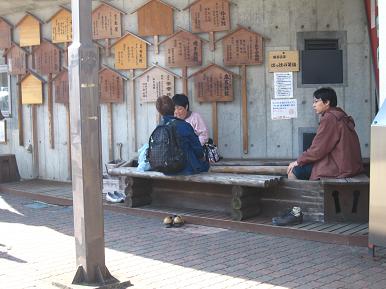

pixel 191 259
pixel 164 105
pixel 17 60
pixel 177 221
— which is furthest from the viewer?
pixel 17 60

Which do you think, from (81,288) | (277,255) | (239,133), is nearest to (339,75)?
(239,133)

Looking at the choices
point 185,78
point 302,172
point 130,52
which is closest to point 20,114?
point 130,52

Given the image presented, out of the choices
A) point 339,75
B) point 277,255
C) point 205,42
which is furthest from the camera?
point 205,42

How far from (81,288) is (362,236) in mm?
3046

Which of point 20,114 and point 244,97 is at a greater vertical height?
point 244,97

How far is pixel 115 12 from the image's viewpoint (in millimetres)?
9773

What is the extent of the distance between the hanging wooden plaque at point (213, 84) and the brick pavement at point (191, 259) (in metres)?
2.44

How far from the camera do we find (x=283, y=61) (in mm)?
8539

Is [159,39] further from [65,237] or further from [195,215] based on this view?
[65,237]

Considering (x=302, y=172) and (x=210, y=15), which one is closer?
(x=302, y=172)

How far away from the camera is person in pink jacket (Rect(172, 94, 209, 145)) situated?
852 cm

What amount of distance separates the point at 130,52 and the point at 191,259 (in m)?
4.89

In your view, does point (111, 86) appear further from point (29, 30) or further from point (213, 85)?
point (29, 30)

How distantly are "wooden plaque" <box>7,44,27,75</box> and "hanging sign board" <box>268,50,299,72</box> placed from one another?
510 centimetres
